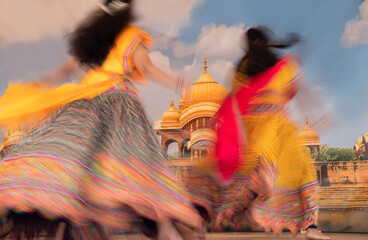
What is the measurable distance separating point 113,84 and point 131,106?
17cm

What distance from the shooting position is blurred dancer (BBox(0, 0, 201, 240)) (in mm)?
1984

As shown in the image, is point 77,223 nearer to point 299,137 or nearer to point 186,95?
point 186,95

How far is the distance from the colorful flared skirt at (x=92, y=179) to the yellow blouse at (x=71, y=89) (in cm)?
22

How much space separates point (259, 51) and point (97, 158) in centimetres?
149

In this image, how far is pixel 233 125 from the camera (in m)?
2.81

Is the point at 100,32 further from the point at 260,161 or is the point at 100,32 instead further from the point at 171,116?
the point at 171,116

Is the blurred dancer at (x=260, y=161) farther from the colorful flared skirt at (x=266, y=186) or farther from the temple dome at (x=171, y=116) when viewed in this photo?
the temple dome at (x=171, y=116)

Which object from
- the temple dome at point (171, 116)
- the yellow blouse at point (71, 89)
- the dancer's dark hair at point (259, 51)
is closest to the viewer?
the yellow blouse at point (71, 89)

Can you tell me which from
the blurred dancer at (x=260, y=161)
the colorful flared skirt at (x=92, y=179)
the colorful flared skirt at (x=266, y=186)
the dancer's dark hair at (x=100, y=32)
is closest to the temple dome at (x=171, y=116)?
the blurred dancer at (x=260, y=161)

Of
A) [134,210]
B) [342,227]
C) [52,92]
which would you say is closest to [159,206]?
[134,210]

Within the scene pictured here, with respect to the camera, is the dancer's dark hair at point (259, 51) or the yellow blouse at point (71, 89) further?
the dancer's dark hair at point (259, 51)

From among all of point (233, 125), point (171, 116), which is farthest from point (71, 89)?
point (171, 116)

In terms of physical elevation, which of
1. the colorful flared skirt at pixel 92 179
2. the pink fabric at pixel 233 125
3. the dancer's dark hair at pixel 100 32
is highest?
the dancer's dark hair at pixel 100 32

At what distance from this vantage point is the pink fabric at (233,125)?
2682 mm
